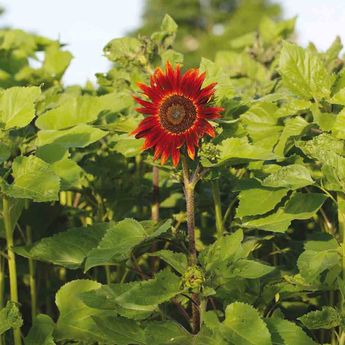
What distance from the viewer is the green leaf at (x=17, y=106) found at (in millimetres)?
2479

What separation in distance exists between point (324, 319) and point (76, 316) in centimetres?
79

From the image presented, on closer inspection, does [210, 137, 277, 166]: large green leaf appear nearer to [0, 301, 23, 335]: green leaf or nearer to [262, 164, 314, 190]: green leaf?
[262, 164, 314, 190]: green leaf

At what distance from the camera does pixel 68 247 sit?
2.53 metres

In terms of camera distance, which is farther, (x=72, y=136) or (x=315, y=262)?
(x=72, y=136)

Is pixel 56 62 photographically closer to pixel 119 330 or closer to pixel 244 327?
pixel 119 330

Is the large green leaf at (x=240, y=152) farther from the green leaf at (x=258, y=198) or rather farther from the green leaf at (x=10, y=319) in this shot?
the green leaf at (x=10, y=319)

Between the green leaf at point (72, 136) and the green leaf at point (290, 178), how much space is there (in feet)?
1.99

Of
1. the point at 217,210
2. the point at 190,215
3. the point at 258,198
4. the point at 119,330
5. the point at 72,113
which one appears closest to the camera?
the point at 190,215

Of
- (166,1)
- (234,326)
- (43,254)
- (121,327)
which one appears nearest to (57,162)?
(43,254)

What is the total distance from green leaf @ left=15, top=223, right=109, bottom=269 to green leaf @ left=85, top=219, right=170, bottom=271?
0.75 ft

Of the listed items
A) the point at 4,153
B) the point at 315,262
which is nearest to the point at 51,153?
the point at 4,153

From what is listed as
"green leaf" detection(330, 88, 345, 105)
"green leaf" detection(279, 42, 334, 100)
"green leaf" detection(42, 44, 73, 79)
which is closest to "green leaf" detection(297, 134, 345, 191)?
"green leaf" detection(330, 88, 345, 105)

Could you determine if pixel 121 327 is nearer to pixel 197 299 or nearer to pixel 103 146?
pixel 197 299

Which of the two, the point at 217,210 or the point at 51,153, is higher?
the point at 51,153
